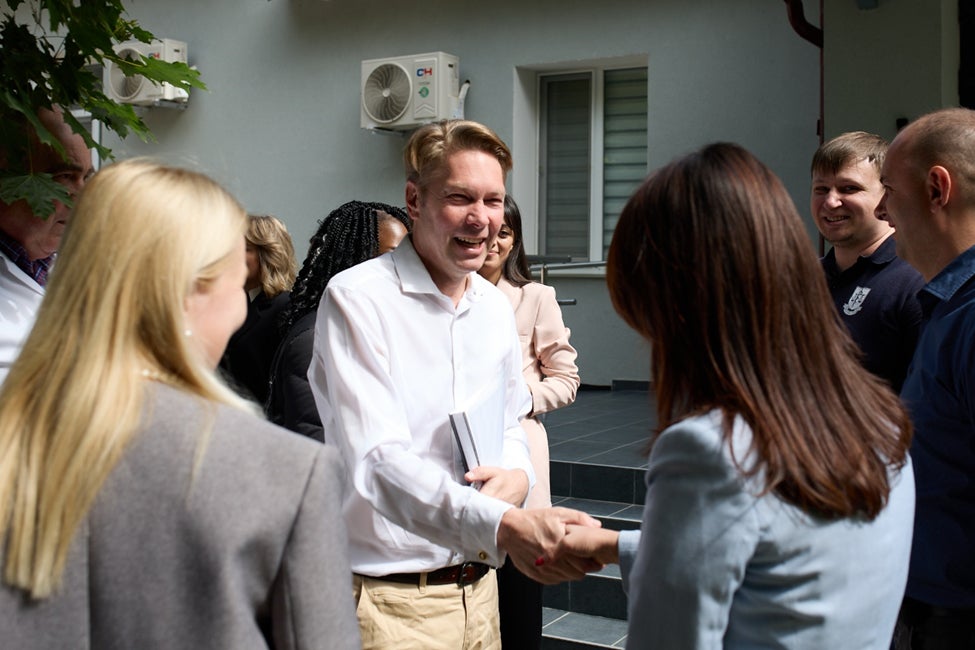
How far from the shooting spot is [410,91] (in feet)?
33.4

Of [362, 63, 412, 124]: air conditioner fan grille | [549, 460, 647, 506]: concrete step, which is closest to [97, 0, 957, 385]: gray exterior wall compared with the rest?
[362, 63, 412, 124]: air conditioner fan grille

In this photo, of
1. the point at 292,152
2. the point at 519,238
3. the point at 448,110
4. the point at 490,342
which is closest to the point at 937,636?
the point at 490,342

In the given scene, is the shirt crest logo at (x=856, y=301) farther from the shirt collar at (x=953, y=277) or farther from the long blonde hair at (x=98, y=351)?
the long blonde hair at (x=98, y=351)

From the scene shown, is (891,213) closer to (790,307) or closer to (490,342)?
(490,342)

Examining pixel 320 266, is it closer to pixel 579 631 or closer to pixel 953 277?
pixel 953 277

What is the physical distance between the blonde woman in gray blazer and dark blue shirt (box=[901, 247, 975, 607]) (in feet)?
5.10

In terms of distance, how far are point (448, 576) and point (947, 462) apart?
1.20 m

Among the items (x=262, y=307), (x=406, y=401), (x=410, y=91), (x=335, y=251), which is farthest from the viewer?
(x=410, y=91)

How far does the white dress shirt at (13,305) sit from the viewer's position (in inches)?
97.0

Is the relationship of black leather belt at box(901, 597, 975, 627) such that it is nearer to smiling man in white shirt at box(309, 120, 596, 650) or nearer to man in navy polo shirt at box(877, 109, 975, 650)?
man in navy polo shirt at box(877, 109, 975, 650)

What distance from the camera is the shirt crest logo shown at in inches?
141

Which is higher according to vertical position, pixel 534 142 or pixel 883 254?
pixel 534 142

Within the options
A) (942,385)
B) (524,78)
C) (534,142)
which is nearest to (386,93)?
(524,78)

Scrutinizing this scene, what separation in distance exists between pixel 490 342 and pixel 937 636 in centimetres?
127
